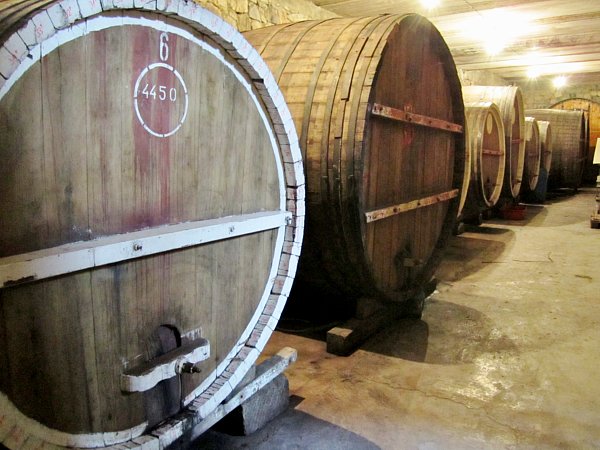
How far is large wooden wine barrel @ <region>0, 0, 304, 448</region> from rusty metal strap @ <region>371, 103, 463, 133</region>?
0.94 meters

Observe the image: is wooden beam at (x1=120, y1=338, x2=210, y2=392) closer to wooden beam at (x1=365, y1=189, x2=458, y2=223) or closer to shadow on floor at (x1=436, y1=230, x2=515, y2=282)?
wooden beam at (x1=365, y1=189, x2=458, y2=223)

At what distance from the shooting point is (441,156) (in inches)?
138

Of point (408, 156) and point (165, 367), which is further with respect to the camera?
point (408, 156)

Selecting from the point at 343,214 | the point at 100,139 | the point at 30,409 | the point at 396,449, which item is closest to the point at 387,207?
the point at 343,214

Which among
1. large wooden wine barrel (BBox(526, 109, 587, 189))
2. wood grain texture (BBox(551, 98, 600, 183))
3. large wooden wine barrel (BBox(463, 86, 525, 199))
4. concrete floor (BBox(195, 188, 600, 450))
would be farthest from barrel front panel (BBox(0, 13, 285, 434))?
wood grain texture (BBox(551, 98, 600, 183))

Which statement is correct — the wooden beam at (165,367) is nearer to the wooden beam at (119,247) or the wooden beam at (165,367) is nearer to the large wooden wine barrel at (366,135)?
the wooden beam at (119,247)

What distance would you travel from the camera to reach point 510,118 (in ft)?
21.0

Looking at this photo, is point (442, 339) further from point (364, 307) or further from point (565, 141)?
point (565, 141)

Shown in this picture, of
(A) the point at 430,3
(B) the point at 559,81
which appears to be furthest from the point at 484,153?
(B) the point at 559,81

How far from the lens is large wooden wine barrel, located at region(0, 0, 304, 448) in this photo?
1.02 m

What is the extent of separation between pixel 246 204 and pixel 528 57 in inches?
400

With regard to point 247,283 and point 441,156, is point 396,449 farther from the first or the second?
point 441,156

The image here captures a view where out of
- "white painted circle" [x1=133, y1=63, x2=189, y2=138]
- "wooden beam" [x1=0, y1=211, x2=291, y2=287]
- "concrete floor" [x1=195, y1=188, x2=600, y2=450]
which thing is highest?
"white painted circle" [x1=133, y1=63, x2=189, y2=138]

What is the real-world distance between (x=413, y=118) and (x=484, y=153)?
3.34 metres
